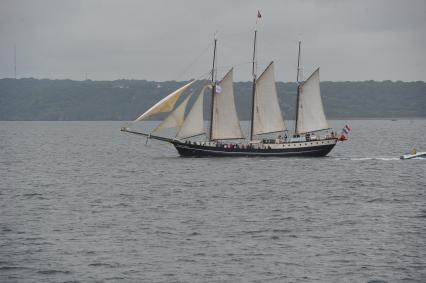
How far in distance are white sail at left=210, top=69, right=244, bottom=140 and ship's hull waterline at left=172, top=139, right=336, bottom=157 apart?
2444mm

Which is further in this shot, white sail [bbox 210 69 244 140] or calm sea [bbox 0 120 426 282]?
white sail [bbox 210 69 244 140]

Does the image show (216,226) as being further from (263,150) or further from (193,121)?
(263,150)

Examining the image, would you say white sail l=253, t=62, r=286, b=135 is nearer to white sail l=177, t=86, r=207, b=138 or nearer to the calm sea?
white sail l=177, t=86, r=207, b=138

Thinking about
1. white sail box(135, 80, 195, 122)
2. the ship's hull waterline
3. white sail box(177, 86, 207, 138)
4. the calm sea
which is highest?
white sail box(135, 80, 195, 122)

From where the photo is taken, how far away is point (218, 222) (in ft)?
156

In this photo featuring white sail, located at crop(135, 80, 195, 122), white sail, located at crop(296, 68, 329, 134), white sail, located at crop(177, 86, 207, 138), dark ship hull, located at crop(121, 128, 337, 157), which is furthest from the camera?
white sail, located at crop(296, 68, 329, 134)

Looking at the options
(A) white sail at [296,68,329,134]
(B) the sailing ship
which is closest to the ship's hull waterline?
(B) the sailing ship

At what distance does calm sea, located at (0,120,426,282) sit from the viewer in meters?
36.3

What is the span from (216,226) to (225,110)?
4393 centimetres

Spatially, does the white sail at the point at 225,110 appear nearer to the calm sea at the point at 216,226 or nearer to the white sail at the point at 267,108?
the white sail at the point at 267,108

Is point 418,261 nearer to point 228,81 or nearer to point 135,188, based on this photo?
point 135,188

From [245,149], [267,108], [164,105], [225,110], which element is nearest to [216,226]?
[164,105]

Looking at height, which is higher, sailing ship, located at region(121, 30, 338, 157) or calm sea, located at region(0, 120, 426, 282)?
sailing ship, located at region(121, 30, 338, 157)

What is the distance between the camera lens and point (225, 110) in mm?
89062
